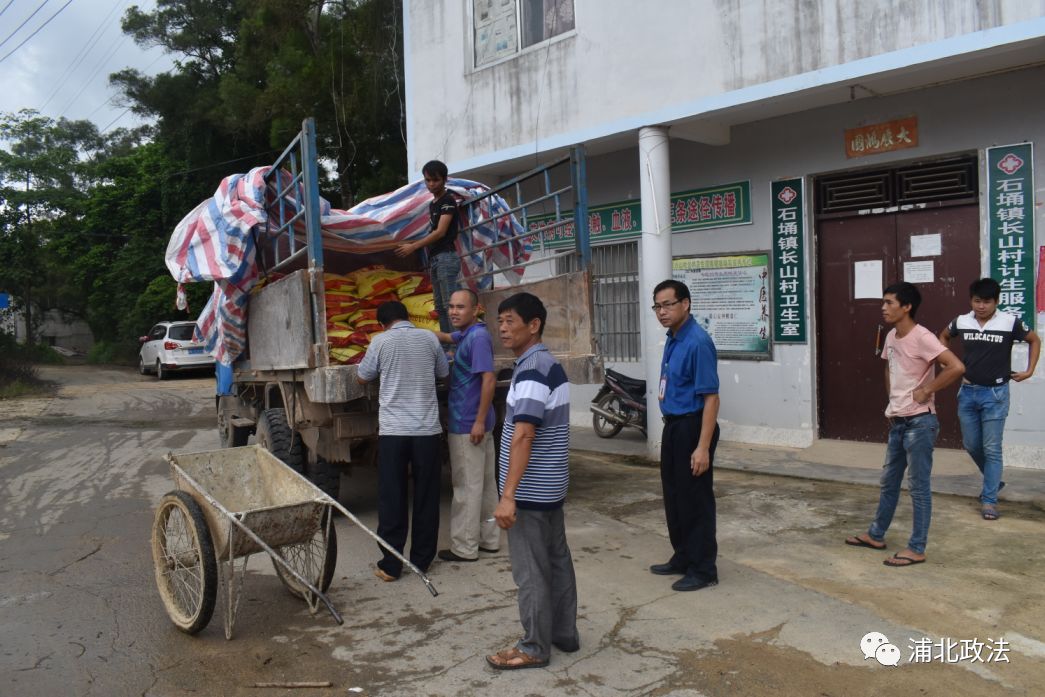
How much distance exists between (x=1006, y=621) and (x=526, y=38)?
314 inches

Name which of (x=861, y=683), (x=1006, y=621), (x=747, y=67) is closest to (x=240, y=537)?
(x=861, y=683)

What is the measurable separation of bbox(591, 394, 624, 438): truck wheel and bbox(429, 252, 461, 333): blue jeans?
3520 mm

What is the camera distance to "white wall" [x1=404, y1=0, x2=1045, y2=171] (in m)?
6.69

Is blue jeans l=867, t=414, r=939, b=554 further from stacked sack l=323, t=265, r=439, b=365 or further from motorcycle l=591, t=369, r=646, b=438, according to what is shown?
motorcycle l=591, t=369, r=646, b=438

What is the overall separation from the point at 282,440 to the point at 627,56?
206 inches

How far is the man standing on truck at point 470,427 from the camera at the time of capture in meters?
4.94

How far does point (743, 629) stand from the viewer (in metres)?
3.88

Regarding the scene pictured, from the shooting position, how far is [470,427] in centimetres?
514

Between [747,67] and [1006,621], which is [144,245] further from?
[1006,621]

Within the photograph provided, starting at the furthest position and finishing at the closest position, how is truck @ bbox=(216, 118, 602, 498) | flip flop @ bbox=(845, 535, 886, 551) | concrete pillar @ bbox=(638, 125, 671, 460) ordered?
concrete pillar @ bbox=(638, 125, 671, 460) → truck @ bbox=(216, 118, 602, 498) → flip flop @ bbox=(845, 535, 886, 551)

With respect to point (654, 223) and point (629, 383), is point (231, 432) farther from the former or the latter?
point (654, 223)

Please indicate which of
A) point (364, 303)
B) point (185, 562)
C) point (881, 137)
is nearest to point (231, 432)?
point (364, 303)

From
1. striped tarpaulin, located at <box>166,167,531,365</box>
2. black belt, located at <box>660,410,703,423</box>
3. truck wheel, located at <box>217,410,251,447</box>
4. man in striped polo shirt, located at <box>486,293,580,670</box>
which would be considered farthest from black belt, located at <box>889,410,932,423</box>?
truck wheel, located at <box>217,410,251,447</box>

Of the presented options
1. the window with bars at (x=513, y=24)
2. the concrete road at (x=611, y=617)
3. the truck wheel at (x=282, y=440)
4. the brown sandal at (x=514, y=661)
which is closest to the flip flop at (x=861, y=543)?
the concrete road at (x=611, y=617)
